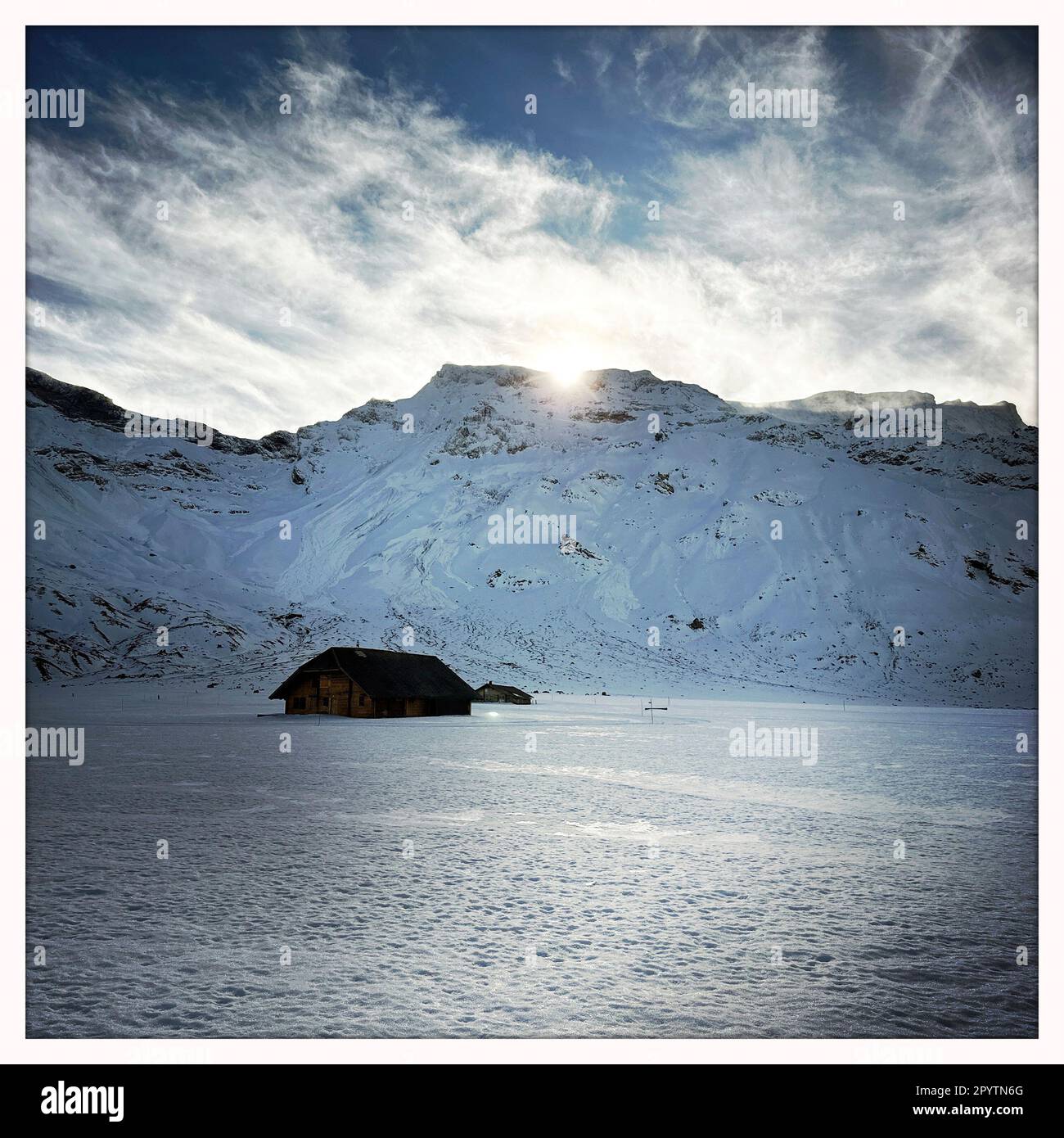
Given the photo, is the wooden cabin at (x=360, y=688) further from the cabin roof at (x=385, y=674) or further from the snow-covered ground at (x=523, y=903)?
the snow-covered ground at (x=523, y=903)

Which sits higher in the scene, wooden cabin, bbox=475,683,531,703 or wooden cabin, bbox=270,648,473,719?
wooden cabin, bbox=270,648,473,719

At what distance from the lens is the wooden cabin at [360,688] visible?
4775 centimetres

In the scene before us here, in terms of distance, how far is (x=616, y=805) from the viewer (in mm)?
17516

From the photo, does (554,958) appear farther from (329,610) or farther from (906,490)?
(906,490)

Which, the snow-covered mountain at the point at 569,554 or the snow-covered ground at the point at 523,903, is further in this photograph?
the snow-covered mountain at the point at 569,554

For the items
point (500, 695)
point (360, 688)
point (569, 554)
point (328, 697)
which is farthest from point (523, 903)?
point (569, 554)

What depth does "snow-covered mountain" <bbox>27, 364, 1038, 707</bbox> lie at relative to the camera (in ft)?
345

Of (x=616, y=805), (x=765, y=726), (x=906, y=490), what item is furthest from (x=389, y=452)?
(x=616, y=805)

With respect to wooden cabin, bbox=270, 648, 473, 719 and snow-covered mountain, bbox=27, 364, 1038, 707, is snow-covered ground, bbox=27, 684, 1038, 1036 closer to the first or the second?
wooden cabin, bbox=270, 648, 473, 719

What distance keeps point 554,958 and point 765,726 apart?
147ft

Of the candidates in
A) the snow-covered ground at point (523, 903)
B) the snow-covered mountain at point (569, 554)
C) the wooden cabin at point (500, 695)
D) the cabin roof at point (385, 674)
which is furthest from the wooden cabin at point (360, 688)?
the snow-covered mountain at point (569, 554)

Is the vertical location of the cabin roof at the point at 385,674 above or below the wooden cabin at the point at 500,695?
above

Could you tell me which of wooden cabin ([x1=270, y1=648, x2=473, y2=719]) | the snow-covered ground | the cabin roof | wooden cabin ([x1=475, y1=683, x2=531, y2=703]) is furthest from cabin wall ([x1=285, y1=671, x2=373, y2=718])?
the snow-covered ground

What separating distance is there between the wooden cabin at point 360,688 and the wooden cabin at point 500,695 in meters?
20.0
